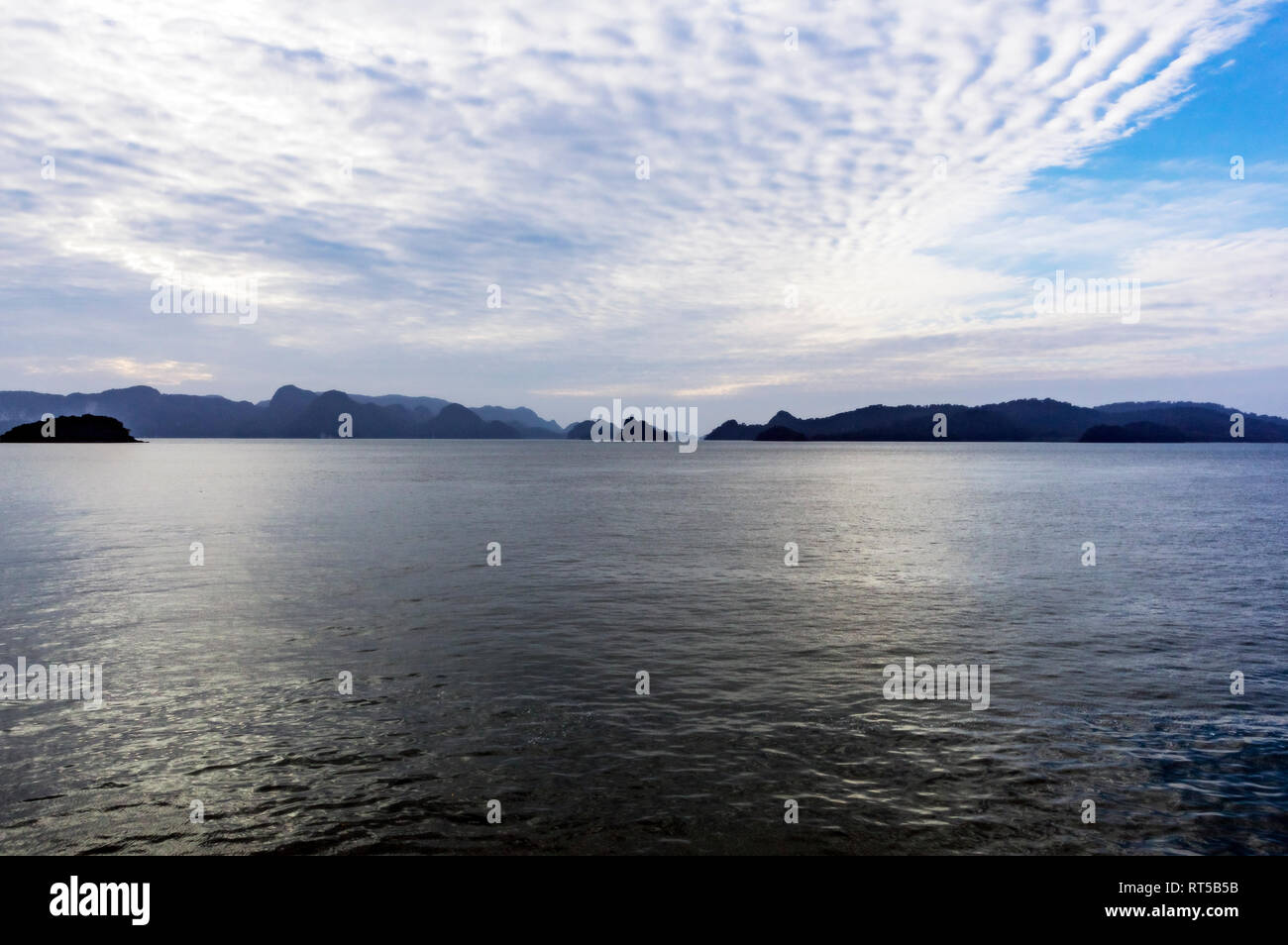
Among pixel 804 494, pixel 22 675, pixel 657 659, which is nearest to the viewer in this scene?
pixel 22 675

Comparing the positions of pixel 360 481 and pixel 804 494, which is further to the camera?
pixel 360 481

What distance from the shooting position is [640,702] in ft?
67.5

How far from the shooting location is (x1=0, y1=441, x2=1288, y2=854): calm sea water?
13938 millimetres

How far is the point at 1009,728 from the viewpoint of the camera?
18.8m

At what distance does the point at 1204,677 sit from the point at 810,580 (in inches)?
765

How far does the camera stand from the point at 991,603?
115 feet

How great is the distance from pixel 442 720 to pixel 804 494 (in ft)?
319

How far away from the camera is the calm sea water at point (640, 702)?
13938 millimetres
